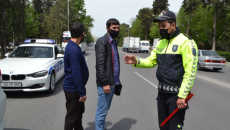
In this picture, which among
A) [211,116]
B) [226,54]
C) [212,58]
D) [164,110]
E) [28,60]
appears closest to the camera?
[164,110]

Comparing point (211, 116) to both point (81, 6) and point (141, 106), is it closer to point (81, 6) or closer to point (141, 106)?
point (141, 106)

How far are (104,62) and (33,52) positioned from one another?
501 cm

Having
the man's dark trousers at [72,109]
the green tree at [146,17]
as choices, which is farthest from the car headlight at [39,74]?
the green tree at [146,17]

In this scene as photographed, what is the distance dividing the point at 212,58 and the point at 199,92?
7800mm

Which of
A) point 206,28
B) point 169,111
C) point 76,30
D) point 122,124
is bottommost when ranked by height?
point 122,124

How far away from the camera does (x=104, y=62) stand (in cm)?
287

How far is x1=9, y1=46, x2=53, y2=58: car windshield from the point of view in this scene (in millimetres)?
6896

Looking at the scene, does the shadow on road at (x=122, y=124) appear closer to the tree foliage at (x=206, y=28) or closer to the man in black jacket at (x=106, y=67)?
the man in black jacket at (x=106, y=67)

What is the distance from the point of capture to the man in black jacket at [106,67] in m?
2.87

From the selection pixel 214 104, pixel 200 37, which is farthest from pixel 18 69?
pixel 200 37

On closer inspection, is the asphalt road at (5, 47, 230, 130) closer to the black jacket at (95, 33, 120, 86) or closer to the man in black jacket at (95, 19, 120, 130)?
the man in black jacket at (95, 19, 120, 130)

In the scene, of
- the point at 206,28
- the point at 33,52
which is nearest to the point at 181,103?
the point at 33,52

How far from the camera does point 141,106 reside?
5094 millimetres

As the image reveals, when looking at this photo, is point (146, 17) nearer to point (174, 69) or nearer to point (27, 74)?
point (27, 74)
